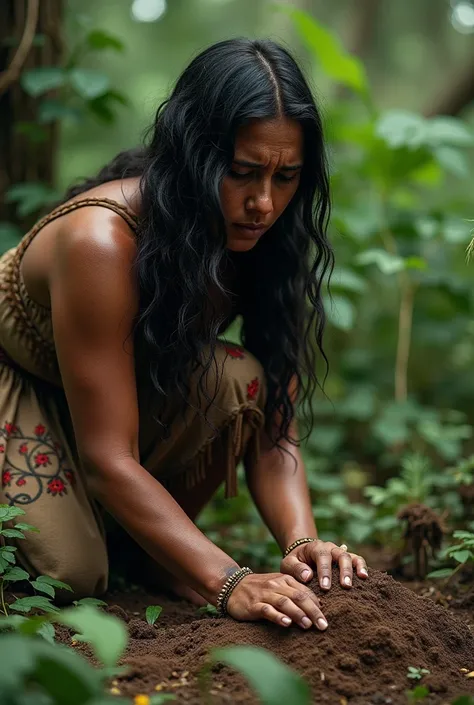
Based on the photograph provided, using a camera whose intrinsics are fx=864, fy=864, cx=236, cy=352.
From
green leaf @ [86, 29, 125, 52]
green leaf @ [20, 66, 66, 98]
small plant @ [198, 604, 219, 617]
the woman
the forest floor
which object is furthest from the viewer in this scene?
green leaf @ [86, 29, 125, 52]

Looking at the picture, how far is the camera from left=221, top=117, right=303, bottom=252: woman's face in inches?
76.8

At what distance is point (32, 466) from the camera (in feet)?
7.43

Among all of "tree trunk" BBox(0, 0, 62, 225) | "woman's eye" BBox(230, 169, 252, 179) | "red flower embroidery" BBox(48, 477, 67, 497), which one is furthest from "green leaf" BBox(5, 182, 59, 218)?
"woman's eye" BBox(230, 169, 252, 179)

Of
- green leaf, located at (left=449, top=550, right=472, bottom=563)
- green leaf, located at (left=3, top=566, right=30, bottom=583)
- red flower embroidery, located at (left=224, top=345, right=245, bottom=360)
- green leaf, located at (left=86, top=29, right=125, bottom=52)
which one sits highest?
green leaf, located at (left=86, top=29, right=125, bottom=52)

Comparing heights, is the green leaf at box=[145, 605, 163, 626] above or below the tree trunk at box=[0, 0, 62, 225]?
below

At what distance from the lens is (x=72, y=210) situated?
83.4 inches

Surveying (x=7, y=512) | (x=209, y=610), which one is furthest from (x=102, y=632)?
(x=209, y=610)

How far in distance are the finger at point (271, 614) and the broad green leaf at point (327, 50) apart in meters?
2.48

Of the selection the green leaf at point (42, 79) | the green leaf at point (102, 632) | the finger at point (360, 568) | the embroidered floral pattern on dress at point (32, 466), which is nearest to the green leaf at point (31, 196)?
the green leaf at point (42, 79)

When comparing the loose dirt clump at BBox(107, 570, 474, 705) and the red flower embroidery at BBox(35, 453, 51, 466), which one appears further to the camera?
the red flower embroidery at BBox(35, 453, 51, 466)

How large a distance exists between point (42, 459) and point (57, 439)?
3.0 inches

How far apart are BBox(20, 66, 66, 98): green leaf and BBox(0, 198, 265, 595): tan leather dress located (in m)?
0.90

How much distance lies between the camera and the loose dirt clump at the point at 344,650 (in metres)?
1.53

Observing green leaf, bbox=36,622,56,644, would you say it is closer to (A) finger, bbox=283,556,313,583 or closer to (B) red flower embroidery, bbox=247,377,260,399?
(A) finger, bbox=283,556,313,583
